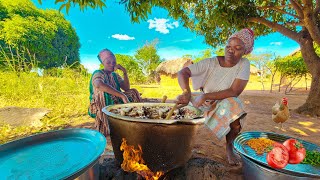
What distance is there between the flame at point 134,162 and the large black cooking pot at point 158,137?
3 centimetres

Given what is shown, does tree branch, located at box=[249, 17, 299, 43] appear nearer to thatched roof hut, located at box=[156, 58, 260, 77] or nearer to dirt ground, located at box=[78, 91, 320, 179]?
dirt ground, located at box=[78, 91, 320, 179]

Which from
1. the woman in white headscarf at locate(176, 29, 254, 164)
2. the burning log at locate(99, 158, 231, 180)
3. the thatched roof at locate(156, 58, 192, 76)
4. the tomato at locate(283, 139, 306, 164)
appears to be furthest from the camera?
the thatched roof at locate(156, 58, 192, 76)

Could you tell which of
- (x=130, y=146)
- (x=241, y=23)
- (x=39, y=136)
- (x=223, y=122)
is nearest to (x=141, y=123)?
(x=130, y=146)

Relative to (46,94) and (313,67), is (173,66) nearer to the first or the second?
(46,94)

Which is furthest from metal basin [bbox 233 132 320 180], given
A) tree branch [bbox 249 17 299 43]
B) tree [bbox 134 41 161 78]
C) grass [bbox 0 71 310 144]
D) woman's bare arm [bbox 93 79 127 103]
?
tree [bbox 134 41 161 78]

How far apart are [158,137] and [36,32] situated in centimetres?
2681

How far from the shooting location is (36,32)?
2228 centimetres

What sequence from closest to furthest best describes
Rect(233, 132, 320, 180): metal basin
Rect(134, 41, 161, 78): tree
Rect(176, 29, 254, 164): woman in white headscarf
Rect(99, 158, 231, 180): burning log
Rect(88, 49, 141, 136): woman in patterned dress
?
Rect(233, 132, 320, 180): metal basin
Rect(99, 158, 231, 180): burning log
Rect(176, 29, 254, 164): woman in white headscarf
Rect(88, 49, 141, 136): woman in patterned dress
Rect(134, 41, 161, 78): tree

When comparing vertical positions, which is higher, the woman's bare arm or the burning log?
the woman's bare arm

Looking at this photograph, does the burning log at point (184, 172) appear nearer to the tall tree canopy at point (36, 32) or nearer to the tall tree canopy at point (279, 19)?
the tall tree canopy at point (279, 19)

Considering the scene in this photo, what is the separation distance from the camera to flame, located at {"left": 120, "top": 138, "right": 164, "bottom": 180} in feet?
4.59

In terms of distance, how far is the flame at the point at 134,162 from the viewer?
1399mm

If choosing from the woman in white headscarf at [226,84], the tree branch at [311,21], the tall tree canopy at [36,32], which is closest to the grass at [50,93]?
the woman in white headscarf at [226,84]

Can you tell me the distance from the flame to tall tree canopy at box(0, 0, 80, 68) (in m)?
19.0
